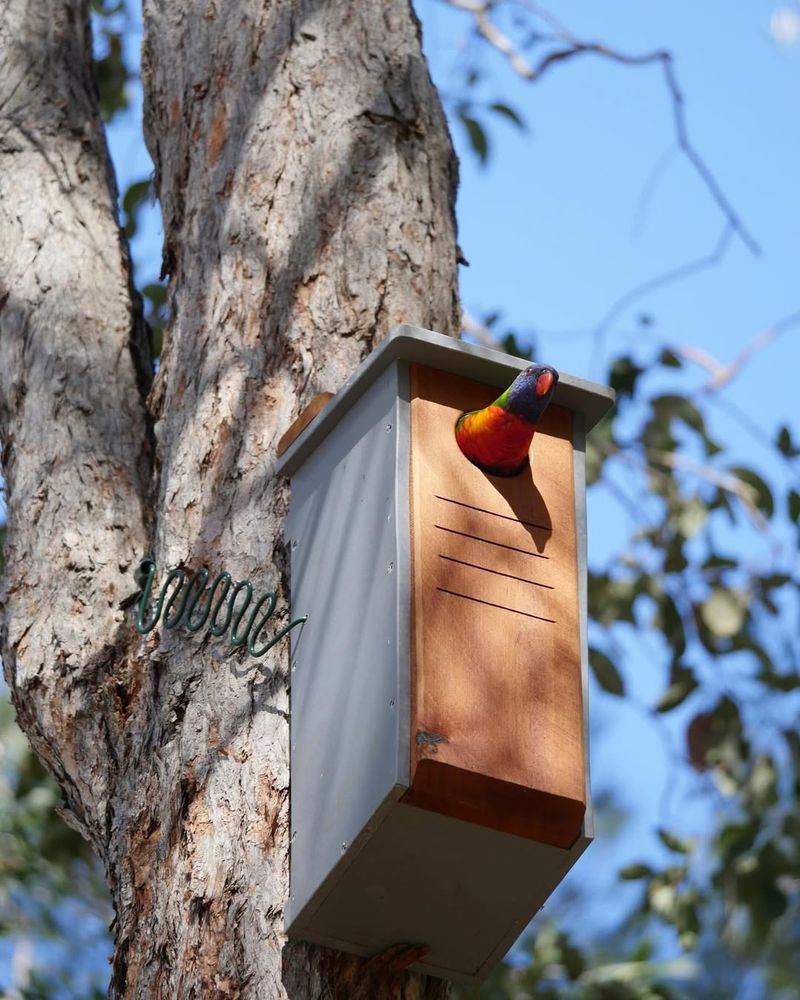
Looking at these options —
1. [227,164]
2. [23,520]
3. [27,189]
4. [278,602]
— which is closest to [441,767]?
[278,602]

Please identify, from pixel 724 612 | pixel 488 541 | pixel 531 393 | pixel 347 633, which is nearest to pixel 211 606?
pixel 347 633

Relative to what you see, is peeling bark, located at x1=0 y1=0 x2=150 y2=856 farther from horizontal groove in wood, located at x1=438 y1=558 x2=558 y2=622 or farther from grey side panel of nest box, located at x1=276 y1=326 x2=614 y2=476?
horizontal groove in wood, located at x1=438 y1=558 x2=558 y2=622

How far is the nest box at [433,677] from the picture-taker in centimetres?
156

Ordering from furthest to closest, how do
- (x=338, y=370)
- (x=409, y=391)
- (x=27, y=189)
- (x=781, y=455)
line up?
1. (x=781, y=455)
2. (x=27, y=189)
3. (x=338, y=370)
4. (x=409, y=391)

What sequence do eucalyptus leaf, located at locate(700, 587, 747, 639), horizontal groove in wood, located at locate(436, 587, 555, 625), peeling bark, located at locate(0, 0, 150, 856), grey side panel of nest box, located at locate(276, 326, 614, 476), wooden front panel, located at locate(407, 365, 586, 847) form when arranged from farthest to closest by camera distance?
1. eucalyptus leaf, located at locate(700, 587, 747, 639)
2. peeling bark, located at locate(0, 0, 150, 856)
3. grey side panel of nest box, located at locate(276, 326, 614, 476)
4. horizontal groove in wood, located at locate(436, 587, 555, 625)
5. wooden front panel, located at locate(407, 365, 586, 847)

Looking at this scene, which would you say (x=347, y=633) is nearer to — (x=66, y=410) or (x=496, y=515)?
(x=496, y=515)

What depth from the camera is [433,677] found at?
1.58 m

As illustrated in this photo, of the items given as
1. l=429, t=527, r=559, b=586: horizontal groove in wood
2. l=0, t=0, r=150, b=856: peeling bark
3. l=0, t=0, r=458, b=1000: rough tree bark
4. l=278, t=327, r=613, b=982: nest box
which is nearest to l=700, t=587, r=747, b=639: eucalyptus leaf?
l=0, t=0, r=458, b=1000: rough tree bark

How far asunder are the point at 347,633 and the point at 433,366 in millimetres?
332

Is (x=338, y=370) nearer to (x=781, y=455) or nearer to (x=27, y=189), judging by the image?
(x=27, y=189)

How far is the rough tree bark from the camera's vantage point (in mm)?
1681

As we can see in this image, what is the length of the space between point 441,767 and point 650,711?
256 cm

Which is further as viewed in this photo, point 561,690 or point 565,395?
point 565,395

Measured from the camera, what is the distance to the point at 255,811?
1.68 m
